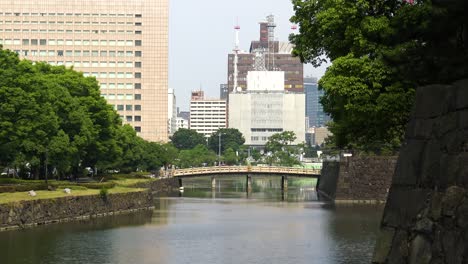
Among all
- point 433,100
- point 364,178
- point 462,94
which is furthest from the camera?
point 364,178

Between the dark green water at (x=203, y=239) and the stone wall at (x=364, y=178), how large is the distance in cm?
1412

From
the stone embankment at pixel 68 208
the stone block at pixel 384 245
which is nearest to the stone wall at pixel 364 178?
the stone embankment at pixel 68 208

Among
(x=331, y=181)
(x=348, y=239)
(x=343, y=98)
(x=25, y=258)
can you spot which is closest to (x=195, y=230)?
(x=348, y=239)

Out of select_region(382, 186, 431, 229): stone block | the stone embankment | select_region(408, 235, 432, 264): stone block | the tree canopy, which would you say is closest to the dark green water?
the stone embankment

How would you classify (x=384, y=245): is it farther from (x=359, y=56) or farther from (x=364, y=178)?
(x=364, y=178)

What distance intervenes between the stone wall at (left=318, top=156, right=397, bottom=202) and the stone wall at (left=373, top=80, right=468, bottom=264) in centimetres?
6983

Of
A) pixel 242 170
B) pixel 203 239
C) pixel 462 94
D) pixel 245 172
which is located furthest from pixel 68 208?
pixel 242 170

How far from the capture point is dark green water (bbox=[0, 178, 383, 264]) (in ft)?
147

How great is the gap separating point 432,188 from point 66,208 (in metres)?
48.0

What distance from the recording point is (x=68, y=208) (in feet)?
217

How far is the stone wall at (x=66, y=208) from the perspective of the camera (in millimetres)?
56125

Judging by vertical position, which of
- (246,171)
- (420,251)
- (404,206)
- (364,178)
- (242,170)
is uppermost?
(242,170)

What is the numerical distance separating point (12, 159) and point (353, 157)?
43.8m

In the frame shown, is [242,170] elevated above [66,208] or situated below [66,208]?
above
